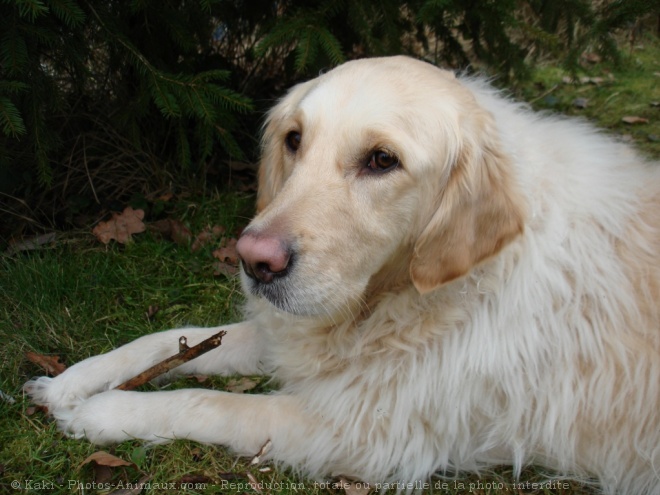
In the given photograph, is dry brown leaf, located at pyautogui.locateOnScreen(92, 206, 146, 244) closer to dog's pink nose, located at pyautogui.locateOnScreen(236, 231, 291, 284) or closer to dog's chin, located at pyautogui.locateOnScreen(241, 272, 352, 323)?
dog's chin, located at pyautogui.locateOnScreen(241, 272, 352, 323)

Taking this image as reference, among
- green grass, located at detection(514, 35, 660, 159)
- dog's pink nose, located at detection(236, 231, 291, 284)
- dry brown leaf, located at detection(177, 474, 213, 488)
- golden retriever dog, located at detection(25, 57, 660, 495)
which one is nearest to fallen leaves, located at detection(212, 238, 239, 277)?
golden retriever dog, located at detection(25, 57, 660, 495)

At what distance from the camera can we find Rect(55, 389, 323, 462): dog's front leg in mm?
2629

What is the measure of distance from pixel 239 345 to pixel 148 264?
3.35ft

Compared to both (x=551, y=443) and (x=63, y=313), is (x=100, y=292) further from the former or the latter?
(x=551, y=443)

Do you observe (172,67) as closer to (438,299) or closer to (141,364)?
(141,364)

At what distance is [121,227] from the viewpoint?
13.3ft

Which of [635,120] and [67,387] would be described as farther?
[635,120]

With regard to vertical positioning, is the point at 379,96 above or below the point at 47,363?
above

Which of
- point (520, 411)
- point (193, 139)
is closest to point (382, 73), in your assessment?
point (520, 411)

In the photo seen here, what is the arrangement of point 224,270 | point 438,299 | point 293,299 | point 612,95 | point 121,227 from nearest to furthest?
point 293,299, point 438,299, point 224,270, point 121,227, point 612,95

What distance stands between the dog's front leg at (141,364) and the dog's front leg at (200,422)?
175 millimetres

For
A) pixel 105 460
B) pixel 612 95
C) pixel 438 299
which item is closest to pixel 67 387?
pixel 105 460

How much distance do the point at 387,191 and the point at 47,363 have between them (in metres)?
1.83

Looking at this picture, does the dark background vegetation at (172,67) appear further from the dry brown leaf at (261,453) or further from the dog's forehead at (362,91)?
the dry brown leaf at (261,453)
